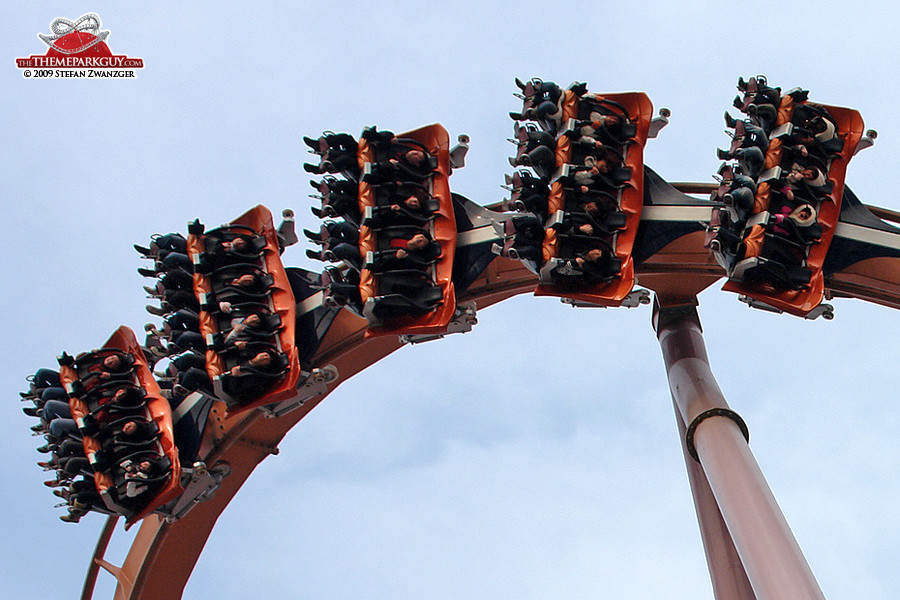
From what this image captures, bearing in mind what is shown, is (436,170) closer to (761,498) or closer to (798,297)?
(798,297)

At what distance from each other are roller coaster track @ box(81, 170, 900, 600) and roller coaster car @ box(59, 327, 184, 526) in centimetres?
54

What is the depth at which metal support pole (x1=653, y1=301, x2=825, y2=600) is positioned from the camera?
7.85m

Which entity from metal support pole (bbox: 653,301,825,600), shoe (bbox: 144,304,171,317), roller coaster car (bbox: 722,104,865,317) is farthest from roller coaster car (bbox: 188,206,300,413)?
roller coaster car (bbox: 722,104,865,317)

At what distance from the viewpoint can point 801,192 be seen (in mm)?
10148

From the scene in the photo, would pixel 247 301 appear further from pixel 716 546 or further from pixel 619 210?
pixel 716 546

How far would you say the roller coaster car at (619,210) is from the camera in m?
10.0

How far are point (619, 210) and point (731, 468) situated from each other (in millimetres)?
2679

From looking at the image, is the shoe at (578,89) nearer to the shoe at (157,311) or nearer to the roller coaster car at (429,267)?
the roller coaster car at (429,267)

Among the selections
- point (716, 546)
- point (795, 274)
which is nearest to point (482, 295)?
point (795, 274)

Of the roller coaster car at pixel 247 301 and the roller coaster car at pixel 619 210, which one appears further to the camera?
the roller coaster car at pixel 247 301

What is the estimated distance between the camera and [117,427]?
1113 cm

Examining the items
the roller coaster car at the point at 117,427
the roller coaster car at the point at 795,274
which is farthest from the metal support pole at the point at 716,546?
the roller coaster car at the point at 117,427

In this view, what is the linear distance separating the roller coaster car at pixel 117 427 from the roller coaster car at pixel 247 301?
113 cm

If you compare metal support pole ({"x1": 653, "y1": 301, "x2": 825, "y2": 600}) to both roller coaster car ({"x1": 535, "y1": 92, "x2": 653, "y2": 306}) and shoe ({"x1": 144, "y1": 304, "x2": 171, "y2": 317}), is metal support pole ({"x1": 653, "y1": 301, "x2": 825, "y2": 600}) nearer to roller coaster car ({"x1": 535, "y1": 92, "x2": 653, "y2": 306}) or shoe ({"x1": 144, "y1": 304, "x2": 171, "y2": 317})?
roller coaster car ({"x1": 535, "y1": 92, "x2": 653, "y2": 306})
